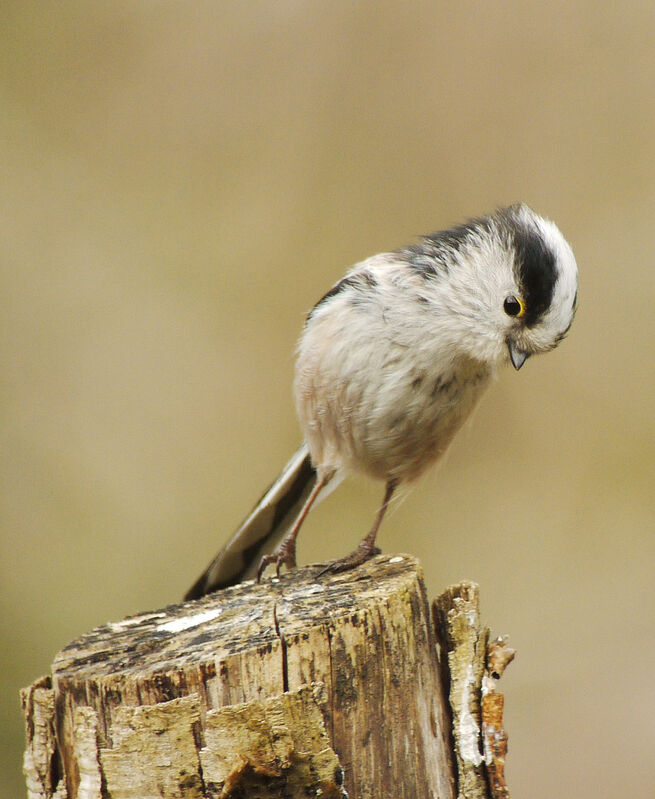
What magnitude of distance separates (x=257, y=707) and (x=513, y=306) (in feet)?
4.64

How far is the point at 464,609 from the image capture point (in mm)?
1945

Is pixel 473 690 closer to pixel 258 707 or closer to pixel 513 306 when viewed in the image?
pixel 258 707

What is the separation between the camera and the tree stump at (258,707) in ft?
5.17

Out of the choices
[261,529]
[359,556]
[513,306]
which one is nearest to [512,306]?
[513,306]

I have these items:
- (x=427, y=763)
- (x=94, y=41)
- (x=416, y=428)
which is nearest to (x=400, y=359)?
(x=416, y=428)

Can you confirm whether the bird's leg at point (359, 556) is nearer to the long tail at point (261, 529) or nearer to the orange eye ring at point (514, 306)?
the long tail at point (261, 529)

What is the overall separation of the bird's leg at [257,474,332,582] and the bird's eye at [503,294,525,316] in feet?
2.88

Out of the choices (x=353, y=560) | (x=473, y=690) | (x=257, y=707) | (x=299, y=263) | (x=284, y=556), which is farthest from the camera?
(x=299, y=263)

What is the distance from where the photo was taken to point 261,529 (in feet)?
9.95

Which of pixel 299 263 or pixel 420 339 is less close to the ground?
pixel 299 263

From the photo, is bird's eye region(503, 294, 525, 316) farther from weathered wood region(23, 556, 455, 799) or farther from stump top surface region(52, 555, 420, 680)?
weathered wood region(23, 556, 455, 799)

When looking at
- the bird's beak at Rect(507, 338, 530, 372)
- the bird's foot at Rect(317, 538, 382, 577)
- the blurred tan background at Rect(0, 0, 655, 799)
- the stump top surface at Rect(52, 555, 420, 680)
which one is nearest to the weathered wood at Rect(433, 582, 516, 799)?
the stump top surface at Rect(52, 555, 420, 680)

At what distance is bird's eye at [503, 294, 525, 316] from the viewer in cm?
245

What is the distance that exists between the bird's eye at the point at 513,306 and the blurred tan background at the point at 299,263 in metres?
2.21
